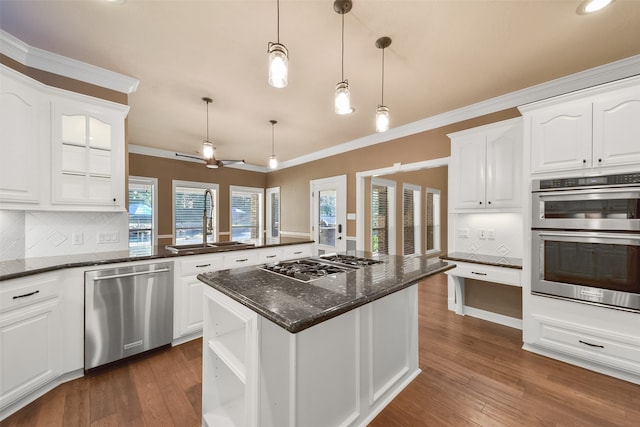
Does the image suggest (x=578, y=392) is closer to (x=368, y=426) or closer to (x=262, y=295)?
(x=368, y=426)

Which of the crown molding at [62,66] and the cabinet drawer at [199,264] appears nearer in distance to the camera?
the crown molding at [62,66]

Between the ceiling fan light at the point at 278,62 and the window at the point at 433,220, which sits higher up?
the ceiling fan light at the point at 278,62

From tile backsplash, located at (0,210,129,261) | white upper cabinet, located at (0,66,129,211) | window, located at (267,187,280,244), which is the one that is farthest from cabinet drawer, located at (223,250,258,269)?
window, located at (267,187,280,244)

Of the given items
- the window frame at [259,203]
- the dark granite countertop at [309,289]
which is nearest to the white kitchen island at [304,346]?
the dark granite countertop at [309,289]

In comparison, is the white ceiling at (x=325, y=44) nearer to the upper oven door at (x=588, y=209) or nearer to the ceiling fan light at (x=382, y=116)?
the ceiling fan light at (x=382, y=116)

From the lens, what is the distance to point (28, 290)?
175 centimetres

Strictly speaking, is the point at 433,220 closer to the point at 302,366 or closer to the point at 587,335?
the point at 587,335

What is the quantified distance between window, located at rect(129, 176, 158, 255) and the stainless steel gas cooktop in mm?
4374

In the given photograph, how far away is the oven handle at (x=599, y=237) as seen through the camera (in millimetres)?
1921

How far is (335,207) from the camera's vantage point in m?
4.94

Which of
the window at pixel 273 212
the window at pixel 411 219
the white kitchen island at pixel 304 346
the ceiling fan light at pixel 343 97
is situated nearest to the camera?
the white kitchen island at pixel 304 346

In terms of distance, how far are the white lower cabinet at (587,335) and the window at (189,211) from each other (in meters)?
5.35

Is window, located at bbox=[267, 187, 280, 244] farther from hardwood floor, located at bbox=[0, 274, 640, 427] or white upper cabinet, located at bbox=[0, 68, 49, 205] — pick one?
white upper cabinet, located at bbox=[0, 68, 49, 205]

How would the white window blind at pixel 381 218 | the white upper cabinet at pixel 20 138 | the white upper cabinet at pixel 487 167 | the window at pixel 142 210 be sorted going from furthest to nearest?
the white window blind at pixel 381 218
the window at pixel 142 210
the white upper cabinet at pixel 487 167
the white upper cabinet at pixel 20 138
